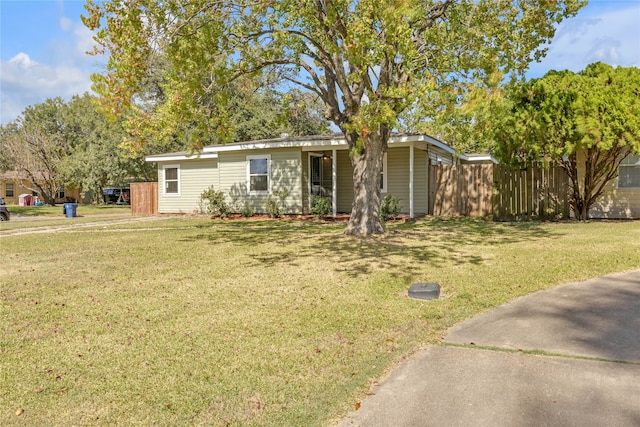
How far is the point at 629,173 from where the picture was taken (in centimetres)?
A: 1559

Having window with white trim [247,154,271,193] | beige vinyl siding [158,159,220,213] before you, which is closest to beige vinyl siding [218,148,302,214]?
window with white trim [247,154,271,193]

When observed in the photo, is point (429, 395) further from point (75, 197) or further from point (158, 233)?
point (75, 197)

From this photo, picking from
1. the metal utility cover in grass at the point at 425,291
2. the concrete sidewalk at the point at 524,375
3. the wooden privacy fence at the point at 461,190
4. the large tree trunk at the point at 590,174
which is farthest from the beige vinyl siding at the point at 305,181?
the concrete sidewalk at the point at 524,375

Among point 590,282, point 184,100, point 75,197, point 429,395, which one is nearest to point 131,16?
point 184,100

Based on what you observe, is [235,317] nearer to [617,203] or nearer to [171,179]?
[617,203]

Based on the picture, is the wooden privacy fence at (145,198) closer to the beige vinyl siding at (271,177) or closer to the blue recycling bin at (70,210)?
the blue recycling bin at (70,210)

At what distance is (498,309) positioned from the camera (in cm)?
510

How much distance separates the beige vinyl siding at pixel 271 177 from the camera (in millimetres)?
18203

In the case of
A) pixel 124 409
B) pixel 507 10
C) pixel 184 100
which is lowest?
pixel 124 409

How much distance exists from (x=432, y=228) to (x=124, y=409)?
11.5 m

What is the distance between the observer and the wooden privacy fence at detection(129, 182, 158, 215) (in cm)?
2222

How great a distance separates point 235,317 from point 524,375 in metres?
2.99

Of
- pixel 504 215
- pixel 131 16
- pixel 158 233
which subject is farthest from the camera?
pixel 504 215

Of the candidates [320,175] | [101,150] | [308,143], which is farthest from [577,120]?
[101,150]
